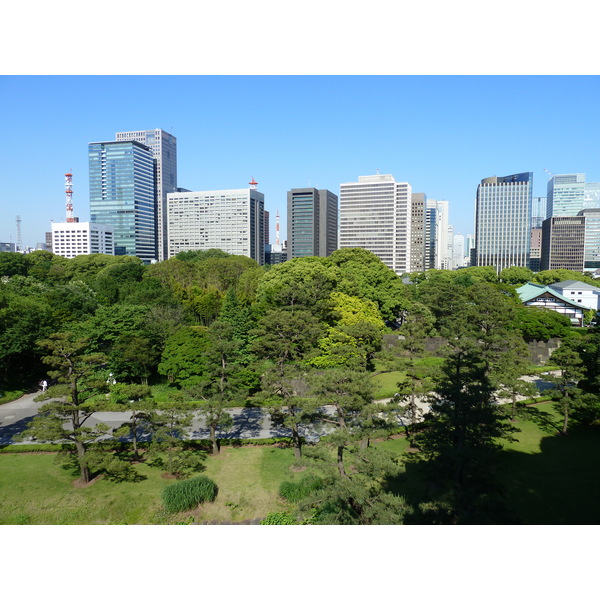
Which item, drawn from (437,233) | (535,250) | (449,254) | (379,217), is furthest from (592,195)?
(449,254)

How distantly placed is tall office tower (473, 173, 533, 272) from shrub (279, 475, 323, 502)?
2187 inches

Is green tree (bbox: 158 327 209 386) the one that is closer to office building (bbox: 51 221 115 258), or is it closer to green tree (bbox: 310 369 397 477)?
green tree (bbox: 310 369 397 477)

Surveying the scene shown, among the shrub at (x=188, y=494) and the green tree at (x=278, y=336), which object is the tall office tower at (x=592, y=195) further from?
the shrub at (x=188, y=494)

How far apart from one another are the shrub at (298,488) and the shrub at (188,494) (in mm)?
1331

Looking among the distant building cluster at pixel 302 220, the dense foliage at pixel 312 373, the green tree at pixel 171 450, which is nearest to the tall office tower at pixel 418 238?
the distant building cluster at pixel 302 220

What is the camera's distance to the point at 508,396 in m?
10.6

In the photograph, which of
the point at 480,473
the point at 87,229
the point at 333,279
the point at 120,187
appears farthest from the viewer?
the point at 120,187

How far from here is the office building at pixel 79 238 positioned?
220ft

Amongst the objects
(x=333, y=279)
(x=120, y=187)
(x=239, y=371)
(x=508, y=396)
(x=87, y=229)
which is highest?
(x=120, y=187)

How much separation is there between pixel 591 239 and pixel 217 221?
178 feet

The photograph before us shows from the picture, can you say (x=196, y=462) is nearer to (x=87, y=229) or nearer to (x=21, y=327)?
(x=21, y=327)

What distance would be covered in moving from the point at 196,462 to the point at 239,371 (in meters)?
2.50

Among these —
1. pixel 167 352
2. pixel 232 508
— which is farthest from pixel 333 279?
pixel 232 508

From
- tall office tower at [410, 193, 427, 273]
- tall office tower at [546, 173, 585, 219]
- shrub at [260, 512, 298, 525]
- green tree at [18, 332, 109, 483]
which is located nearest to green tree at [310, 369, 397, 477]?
shrub at [260, 512, 298, 525]
